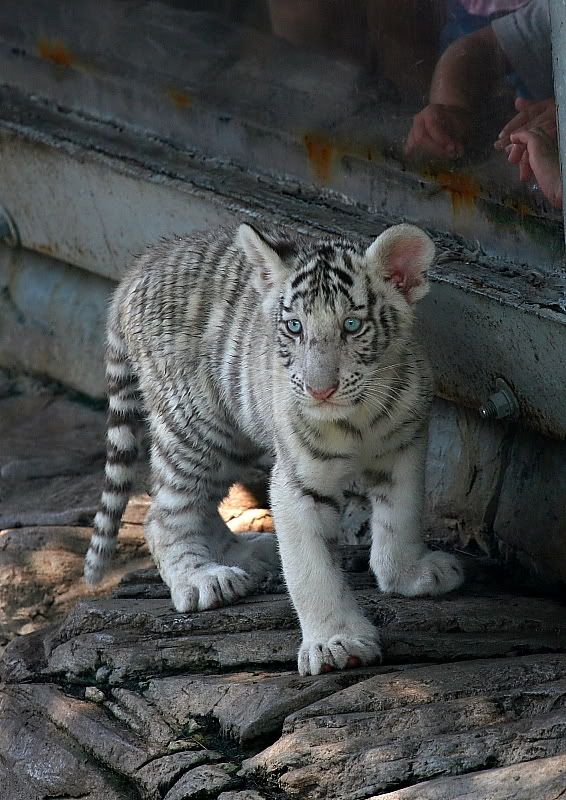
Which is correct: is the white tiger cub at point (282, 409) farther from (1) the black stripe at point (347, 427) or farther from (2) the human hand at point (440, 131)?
(2) the human hand at point (440, 131)

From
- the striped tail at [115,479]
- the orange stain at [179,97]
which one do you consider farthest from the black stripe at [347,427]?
the orange stain at [179,97]

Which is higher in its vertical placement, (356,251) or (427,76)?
(427,76)

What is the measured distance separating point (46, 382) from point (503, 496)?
286 centimetres

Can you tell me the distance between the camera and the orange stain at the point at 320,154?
5.11 metres

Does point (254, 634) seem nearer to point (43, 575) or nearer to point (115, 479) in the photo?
point (115, 479)

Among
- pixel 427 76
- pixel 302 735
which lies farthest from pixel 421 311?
pixel 302 735

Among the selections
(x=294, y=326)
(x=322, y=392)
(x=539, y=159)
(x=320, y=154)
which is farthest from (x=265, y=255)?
(x=320, y=154)

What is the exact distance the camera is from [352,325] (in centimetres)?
363

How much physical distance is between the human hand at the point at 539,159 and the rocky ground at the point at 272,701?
1286mm

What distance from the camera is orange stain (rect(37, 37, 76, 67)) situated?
6.39 meters

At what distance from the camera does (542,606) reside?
13.4 ft

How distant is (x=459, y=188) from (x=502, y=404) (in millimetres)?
791

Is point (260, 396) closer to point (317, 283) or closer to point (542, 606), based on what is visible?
point (317, 283)

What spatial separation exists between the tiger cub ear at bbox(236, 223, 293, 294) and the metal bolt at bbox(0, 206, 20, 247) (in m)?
2.91
